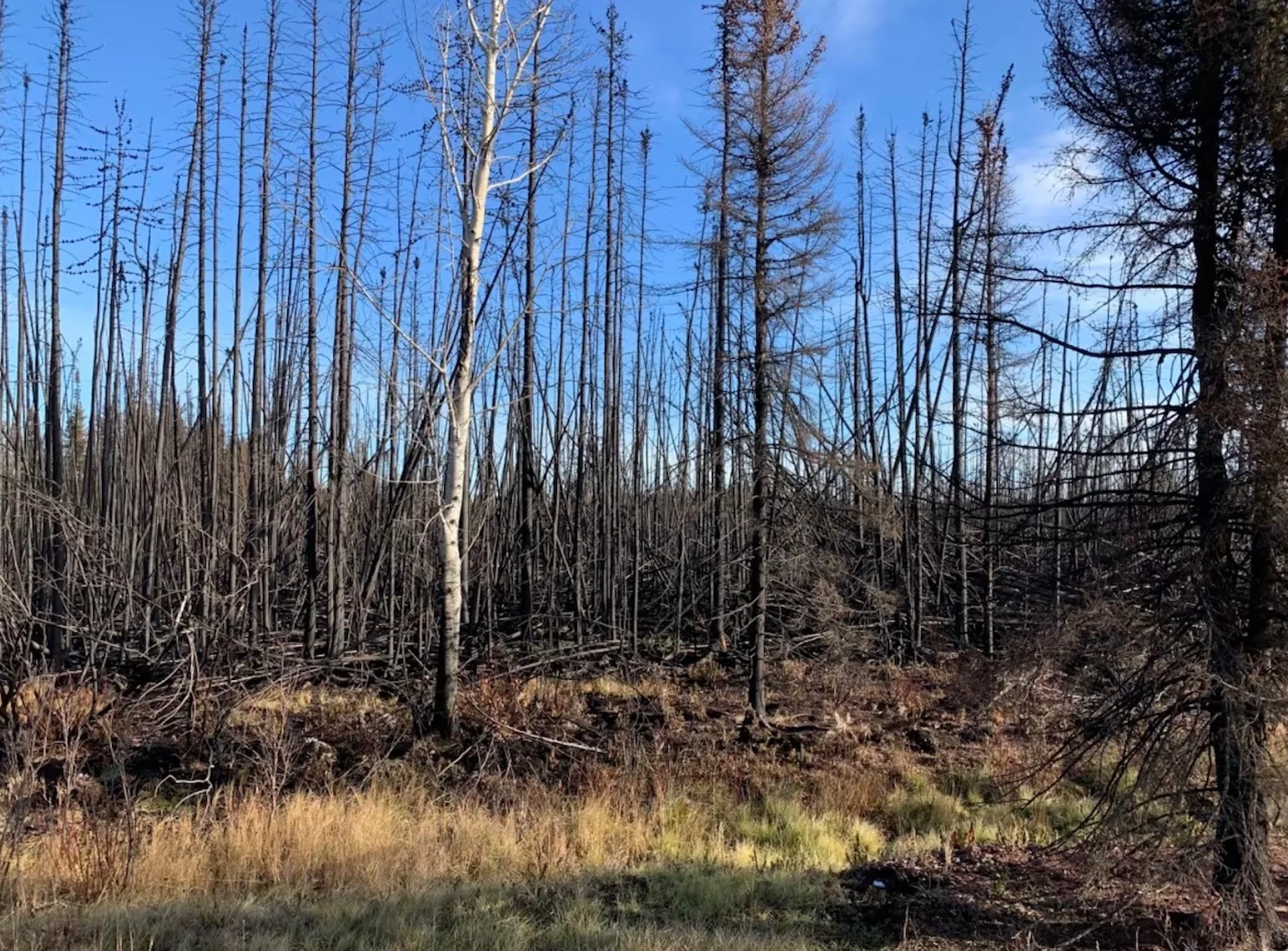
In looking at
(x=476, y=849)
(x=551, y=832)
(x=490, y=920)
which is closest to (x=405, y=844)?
(x=476, y=849)

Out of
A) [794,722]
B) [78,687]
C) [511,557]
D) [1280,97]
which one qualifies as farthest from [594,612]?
[1280,97]

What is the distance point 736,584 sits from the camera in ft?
59.9

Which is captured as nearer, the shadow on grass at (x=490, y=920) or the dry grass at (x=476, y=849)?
the shadow on grass at (x=490, y=920)

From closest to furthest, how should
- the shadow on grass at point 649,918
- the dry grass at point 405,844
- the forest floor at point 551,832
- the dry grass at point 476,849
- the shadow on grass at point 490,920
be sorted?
the shadow on grass at point 490,920
the shadow on grass at point 649,918
the dry grass at point 476,849
the forest floor at point 551,832
the dry grass at point 405,844

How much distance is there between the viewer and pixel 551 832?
6.88 m

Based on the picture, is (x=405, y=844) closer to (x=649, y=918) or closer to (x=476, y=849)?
(x=476, y=849)

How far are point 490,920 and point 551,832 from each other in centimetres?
210

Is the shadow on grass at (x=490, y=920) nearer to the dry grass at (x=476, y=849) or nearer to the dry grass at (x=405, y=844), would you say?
the dry grass at (x=476, y=849)

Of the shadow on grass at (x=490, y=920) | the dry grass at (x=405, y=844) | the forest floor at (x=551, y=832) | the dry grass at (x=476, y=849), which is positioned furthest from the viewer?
the dry grass at (x=405, y=844)

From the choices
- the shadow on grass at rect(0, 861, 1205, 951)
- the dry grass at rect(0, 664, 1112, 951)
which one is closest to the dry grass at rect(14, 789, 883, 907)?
the dry grass at rect(0, 664, 1112, 951)

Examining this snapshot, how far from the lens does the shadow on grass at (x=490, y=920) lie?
166 inches

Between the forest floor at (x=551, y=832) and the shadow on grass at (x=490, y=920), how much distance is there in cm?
2

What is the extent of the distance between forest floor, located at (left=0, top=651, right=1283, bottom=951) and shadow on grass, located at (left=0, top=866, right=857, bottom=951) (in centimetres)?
2

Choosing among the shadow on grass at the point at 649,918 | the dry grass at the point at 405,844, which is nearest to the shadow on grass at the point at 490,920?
the shadow on grass at the point at 649,918
